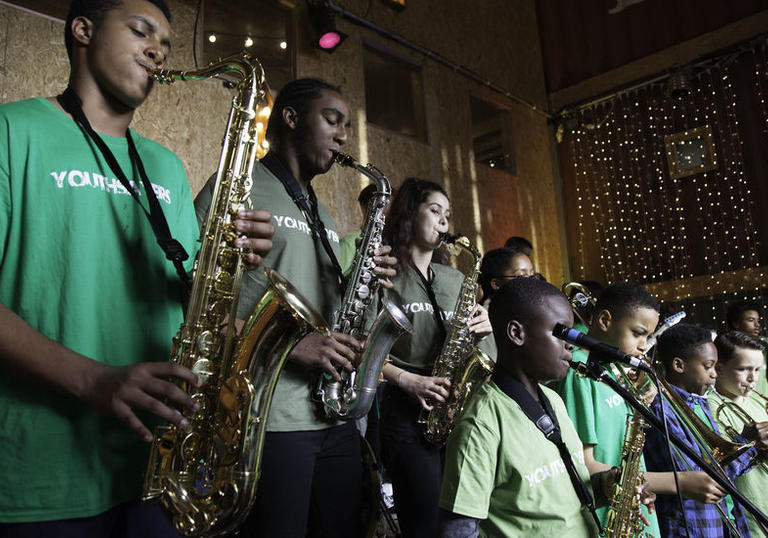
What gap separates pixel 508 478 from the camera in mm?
2232

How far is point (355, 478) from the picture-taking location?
241 cm

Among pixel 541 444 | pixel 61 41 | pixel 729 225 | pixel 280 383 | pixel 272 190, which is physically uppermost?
pixel 61 41

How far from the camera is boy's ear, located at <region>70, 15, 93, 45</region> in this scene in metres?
1.86

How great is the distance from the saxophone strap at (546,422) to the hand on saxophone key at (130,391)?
146 centimetres

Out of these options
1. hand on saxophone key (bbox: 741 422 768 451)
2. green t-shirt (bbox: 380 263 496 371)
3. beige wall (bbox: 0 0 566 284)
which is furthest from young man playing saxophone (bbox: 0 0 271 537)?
beige wall (bbox: 0 0 566 284)

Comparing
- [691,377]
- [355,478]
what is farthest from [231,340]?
[691,377]

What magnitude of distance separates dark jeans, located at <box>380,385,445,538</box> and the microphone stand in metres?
1.18

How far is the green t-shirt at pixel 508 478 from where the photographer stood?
214 cm

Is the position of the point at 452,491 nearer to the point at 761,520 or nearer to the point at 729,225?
the point at 761,520

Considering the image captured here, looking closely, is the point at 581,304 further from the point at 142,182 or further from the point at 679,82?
the point at 679,82

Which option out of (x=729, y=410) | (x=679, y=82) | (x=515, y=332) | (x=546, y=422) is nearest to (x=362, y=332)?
(x=515, y=332)

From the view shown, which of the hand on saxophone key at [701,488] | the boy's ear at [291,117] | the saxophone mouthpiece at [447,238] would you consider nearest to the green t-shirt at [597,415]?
the hand on saxophone key at [701,488]

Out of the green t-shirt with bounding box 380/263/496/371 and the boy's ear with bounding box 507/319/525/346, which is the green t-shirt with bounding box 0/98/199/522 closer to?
the boy's ear with bounding box 507/319/525/346

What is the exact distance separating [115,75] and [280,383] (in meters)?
1.22
